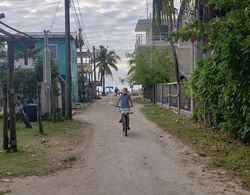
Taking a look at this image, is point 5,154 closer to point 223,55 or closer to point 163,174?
point 163,174

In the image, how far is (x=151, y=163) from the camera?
11398 mm

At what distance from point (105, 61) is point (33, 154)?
86421mm

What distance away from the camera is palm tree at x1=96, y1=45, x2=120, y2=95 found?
9862cm

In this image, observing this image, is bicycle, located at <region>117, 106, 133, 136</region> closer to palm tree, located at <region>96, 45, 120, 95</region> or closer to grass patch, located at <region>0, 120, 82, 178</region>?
grass patch, located at <region>0, 120, 82, 178</region>

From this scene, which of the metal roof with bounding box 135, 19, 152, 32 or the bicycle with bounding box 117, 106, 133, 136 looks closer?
the bicycle with bounding box 117, 106, 133, 136

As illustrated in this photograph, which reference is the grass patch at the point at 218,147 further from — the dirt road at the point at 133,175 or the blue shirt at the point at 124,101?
the blue shirt at the point at 124,101

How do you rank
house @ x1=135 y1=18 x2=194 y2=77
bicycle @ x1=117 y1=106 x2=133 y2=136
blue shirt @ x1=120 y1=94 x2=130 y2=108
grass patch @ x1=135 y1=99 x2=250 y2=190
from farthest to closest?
house @ x1=135 y1=18 x2=194 y2=77
blue shirt @ x1=120 y1=94 x2=130 y2=108
bicycle @ x1=117 y1=106 x2=133 y2=136
grass patch @ x1=135 y1=99 x2=250 y2=190

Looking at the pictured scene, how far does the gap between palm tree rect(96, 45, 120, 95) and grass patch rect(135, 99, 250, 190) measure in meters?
78.5

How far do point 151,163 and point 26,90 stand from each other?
17681 mm

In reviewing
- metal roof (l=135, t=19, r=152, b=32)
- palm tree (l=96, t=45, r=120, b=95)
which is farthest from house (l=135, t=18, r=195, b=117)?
palm tree (l=96, t=45, r=120, b=95)

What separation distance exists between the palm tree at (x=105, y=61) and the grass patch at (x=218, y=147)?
3090 inches

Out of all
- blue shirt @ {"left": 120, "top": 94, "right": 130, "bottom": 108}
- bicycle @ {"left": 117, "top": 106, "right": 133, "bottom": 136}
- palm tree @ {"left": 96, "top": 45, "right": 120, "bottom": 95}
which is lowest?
bicycle @ {"left": 117, "top": 106, "right": 133, "bottom": 136}

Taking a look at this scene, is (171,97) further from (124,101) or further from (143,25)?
(143,25)

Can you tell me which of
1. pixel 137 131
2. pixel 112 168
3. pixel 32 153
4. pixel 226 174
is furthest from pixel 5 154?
pixel 137 131
